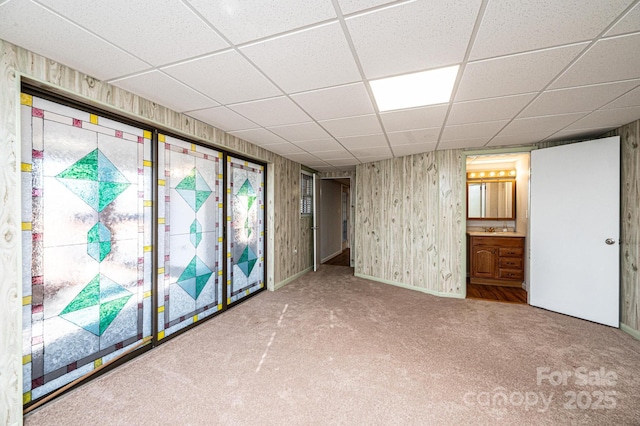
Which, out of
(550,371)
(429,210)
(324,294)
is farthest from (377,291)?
(550,371)

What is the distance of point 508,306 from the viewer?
380cm

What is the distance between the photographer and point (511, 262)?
4820 mm

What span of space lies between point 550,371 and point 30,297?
4.12 metres

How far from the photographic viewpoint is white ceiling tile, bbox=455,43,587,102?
5.53 ft

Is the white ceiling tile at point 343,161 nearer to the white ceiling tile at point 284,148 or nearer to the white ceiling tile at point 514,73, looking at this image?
the white ceiling tile at point 284,148

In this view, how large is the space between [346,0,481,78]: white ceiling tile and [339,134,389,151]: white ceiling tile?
1.73 m

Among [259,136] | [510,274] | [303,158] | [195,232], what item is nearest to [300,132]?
[259,136]

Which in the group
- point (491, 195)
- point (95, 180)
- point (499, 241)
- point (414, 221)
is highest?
point (491, 195)

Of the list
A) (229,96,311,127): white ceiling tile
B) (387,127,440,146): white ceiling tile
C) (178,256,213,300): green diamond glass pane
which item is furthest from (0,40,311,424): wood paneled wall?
(387,127,440,146): white ceiling tile

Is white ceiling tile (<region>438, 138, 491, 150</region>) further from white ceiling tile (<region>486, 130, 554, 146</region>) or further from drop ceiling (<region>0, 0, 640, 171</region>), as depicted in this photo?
drop ceiling (<region>0, 0, 640, 171</region>)

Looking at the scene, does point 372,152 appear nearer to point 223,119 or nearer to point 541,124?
point 541,124

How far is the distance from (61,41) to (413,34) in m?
2.17

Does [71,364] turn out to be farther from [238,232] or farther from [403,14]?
[403,14]

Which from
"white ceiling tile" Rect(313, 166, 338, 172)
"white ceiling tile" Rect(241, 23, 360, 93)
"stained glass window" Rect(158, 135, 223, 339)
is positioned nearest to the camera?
"white ceiling tile" Rect(241, 23, 360, 93)
